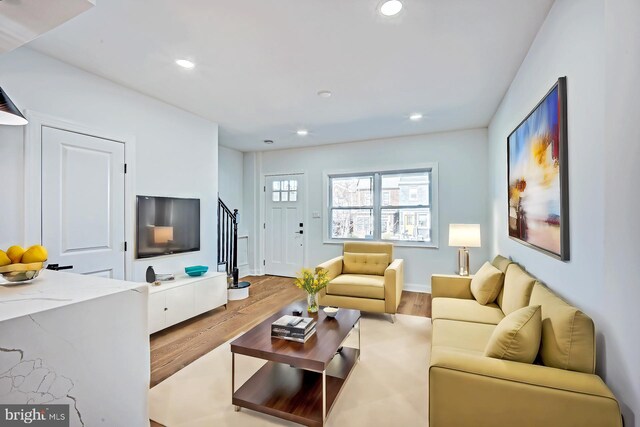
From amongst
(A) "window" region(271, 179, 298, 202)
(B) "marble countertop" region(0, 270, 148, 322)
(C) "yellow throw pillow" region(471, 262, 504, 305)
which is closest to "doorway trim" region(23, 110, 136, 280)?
(B) "marble countertop" region(0, 270, 148, 322)

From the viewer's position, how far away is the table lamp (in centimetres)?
349

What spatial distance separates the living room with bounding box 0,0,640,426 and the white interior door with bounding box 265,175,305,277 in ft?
2.64

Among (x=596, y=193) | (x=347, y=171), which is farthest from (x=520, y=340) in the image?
(x=347, y=171)

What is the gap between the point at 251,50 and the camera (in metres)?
2.32

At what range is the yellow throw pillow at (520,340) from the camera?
55.1 inches

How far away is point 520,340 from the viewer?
1397 mm

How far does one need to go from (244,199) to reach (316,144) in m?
1.93

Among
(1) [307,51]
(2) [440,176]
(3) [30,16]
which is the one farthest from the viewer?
(2) [440,176]

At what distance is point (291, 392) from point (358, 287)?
1.69 metres

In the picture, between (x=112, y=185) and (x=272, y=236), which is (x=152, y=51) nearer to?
(x=112, y=185)

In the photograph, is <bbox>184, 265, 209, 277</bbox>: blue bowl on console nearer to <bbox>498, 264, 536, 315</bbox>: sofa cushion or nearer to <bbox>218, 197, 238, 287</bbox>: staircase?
<bbox>218, 197, 238, 287</bbox>: staircase

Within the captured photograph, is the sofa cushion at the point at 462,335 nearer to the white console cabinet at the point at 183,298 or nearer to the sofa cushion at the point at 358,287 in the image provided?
the sofa cushion at the point at 358,287

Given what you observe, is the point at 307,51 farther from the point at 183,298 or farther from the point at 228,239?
the point at 228,239

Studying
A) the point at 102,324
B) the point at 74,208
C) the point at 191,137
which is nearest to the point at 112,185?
the point at 74,208
